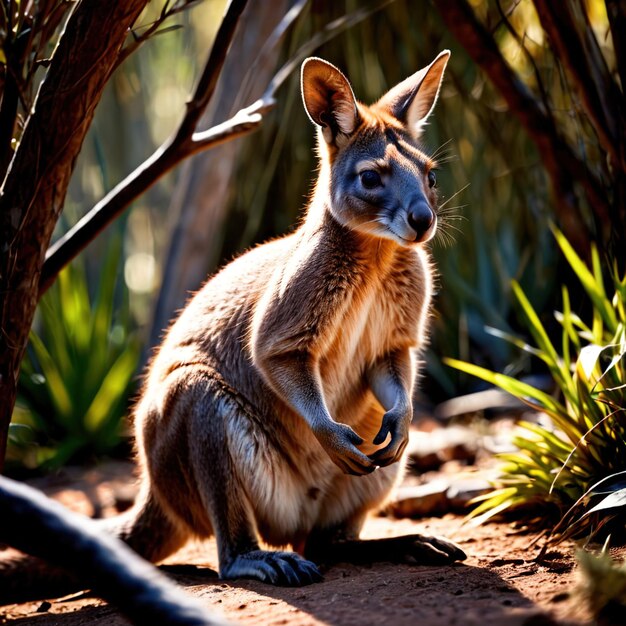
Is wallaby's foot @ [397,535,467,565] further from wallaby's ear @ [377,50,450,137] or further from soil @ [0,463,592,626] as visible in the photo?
wallaby's ear @ [377,50,450,137]

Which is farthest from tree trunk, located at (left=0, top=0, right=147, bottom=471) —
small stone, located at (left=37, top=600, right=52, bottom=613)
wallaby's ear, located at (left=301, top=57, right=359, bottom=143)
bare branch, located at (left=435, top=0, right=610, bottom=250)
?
bare branch, located at (left=435, top=0, right=610, bottom=250)

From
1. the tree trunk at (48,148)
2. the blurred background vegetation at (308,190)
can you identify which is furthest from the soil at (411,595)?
the blurred background vegetation at (308,190)

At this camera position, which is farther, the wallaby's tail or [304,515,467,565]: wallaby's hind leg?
[304,515,467,565]: wallaby's hind leg

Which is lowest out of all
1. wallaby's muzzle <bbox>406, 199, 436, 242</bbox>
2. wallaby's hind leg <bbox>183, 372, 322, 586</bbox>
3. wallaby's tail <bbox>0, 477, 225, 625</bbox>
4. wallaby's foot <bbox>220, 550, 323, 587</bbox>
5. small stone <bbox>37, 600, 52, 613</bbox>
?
small stone <bbox>37, 600, 52, 613</bbox>

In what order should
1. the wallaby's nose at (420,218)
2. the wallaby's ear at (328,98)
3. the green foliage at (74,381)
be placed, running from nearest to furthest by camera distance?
1. the wallaby's nose at (420,218)
2. the wallaby's ear at (328,98)
3. the green foliage at (74,381)

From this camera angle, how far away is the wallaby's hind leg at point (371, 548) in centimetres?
391

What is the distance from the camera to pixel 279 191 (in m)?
8.22

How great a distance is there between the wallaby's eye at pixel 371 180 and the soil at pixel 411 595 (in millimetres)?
1643

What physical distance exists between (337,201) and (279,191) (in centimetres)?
435

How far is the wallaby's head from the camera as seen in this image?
12.2 feet

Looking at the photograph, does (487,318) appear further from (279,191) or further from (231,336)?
(231,336)

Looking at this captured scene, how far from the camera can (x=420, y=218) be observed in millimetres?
3631

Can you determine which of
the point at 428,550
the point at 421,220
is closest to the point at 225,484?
the point at 428,550

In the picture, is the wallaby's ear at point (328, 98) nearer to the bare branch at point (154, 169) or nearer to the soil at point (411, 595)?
the bare branch at point (154, 169)
